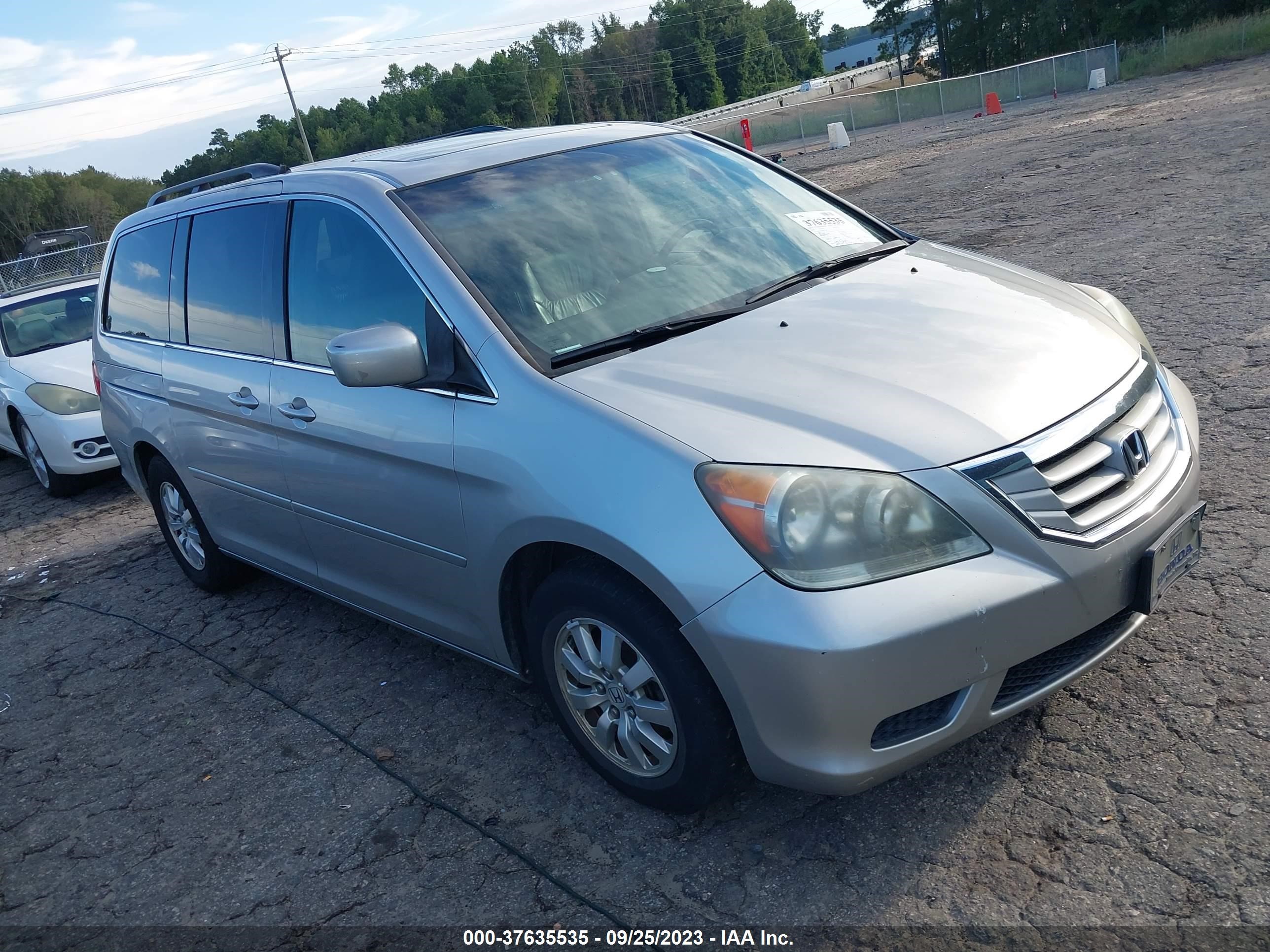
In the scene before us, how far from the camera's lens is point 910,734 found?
8.18 ft

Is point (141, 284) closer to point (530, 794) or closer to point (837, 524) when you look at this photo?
point (530, 794)

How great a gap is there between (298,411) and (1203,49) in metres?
34.8

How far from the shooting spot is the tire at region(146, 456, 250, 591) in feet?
17.0

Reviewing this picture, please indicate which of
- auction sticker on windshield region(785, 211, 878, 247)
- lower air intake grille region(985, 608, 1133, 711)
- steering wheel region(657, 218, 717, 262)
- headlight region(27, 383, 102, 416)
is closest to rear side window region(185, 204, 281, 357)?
steering wheel region(657, 218, 717, 262)

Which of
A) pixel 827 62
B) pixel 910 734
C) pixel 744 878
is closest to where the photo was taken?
pixel 910 734

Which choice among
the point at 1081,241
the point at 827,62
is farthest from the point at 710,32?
the point at 1081,241

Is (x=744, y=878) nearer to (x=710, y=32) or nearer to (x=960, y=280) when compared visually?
(x=960, y=280)

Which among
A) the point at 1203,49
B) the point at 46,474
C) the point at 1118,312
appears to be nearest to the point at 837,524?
the point at 1118,312

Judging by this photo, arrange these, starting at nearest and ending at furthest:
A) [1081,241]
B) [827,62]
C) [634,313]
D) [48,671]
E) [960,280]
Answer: [634,313]
[960,280]
[48,671]
[1081,241]
[827,62]

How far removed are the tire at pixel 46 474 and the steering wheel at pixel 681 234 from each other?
643 cm

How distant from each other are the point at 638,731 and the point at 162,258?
3.59 metres

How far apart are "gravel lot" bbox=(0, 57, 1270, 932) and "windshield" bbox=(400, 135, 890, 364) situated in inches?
57.3

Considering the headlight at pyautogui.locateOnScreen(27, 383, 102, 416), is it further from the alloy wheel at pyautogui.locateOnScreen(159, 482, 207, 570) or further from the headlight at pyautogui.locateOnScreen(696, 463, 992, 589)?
the headlight at pyautogui.locateOnScreen(696, 463, 992, 589)

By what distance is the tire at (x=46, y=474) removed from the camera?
323 inches
